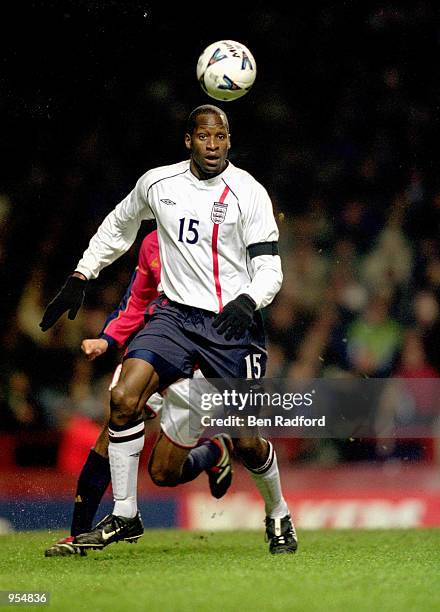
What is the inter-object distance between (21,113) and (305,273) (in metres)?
3.34

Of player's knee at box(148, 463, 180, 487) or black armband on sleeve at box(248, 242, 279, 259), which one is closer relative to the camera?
black armband on sleeve at box(248, 242, 279, 259)

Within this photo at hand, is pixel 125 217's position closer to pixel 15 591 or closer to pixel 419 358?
pixel 15 591

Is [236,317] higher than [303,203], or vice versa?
[303,203]

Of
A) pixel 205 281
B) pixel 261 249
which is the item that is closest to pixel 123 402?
pixel 205 281

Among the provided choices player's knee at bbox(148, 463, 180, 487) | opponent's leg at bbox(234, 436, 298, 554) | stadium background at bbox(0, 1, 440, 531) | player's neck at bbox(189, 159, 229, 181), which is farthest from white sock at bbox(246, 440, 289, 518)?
stadium background at bbox(0, 1, 440, 531)

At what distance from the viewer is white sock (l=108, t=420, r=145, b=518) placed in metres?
5.67

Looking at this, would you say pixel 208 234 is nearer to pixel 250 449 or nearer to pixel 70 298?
pixel 70 298

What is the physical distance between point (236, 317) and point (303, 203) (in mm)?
5974

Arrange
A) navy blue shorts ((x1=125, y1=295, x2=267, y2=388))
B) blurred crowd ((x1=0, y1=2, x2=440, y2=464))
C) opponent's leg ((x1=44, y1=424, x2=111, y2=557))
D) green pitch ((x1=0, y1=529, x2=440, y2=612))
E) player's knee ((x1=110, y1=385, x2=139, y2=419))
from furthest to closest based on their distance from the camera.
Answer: blurred crowd ((x1=0, y1=2, x2=440, y2=464)), opponent's leg ((x1=44, y1=424, x2=111, y2=557)), navy blue shorts ((x1=125, y1=295, x2=267, y2=388)), player's knee ((x1=110, y1=385, x2=139, y2=419)), green pitch ((x1=0, y1=529, x2=440, y2=612))

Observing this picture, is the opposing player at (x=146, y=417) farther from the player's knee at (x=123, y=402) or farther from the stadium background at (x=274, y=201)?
the stadium background at (x=274, y=201)

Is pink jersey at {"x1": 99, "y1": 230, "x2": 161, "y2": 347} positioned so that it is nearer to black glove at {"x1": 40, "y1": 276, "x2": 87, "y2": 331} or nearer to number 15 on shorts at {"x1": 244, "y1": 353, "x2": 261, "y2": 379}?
black glove at {"x1": 40, "y1": 276, "x2": 87, "y2": 331}

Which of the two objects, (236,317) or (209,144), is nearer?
(236,317)

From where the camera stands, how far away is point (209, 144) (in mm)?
6020

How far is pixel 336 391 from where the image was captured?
9.67 meters
